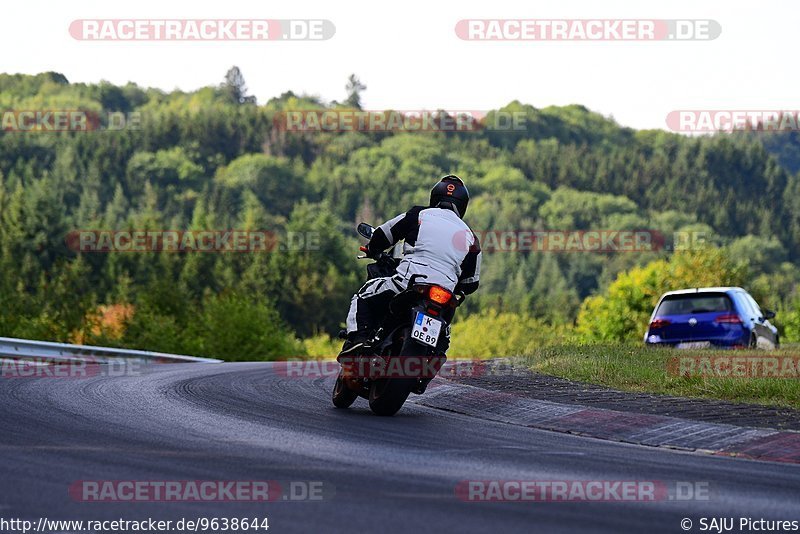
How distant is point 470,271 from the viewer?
36.8 feet

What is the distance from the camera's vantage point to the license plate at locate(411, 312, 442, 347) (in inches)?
395

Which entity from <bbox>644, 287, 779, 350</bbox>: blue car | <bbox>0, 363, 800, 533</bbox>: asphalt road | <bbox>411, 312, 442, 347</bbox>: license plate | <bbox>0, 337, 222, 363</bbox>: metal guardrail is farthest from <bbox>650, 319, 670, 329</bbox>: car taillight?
<bbox>411, 312, 442, 347</bbox>: license plate

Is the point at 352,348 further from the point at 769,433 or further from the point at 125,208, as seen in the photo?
the point at 125,208

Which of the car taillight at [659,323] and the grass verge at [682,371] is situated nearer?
the grass verge at [682,371]

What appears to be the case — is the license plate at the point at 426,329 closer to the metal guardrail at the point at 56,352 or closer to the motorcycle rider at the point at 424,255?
the motorcycle rider at the point at 424,255

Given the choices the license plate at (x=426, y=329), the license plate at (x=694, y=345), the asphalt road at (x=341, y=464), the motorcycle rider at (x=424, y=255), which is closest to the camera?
the asphalt road at (x=341, y=464)

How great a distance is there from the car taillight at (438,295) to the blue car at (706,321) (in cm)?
1143

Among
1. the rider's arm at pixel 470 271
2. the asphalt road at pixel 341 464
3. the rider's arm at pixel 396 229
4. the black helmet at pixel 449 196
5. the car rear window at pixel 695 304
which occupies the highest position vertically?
the black helmet at pixel 449 196

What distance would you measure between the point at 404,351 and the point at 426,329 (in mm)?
267

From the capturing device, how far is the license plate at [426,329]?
1003 cm

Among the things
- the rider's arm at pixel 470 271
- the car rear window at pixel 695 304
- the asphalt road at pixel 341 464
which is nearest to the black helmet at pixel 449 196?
the rider's arm at pixel 470 271

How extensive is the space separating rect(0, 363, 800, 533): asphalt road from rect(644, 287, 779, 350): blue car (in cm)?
1054

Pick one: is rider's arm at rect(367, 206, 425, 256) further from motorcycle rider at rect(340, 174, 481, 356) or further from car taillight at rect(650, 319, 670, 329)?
car taillight at rect(650, 319, 670, 329)

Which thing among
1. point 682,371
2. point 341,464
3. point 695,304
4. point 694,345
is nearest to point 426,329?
point 341,464
